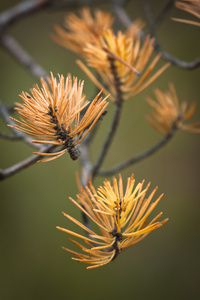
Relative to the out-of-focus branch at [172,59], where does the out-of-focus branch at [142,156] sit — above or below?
below

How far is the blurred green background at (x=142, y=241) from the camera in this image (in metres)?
0.75

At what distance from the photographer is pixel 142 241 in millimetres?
777

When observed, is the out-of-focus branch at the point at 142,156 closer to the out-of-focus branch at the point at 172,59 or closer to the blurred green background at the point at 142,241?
the out-of-focus branch at the point at 172,59

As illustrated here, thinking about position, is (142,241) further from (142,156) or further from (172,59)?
(172,59)

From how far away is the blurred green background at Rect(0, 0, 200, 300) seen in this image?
29.4 inches

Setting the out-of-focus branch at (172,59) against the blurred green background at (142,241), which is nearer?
the out-of-focus branch at (172,59)

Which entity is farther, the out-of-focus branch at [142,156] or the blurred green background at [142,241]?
the blurred green background at [142,241]

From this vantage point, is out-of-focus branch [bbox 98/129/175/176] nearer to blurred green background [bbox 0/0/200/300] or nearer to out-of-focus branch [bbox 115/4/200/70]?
out-of-focus branch [bbox 115/4/200/70]

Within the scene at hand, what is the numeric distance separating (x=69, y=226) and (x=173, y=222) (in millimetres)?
280

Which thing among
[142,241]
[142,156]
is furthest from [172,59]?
[142,241]

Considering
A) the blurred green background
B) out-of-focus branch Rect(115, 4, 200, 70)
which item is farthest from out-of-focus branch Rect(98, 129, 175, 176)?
the blurred green background

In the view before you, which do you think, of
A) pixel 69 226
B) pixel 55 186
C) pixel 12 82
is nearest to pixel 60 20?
pixel 12 82

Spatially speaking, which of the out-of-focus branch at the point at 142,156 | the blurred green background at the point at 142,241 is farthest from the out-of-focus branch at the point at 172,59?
the blurred green background at the point at 142,241

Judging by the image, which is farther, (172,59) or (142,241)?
(142,241)
